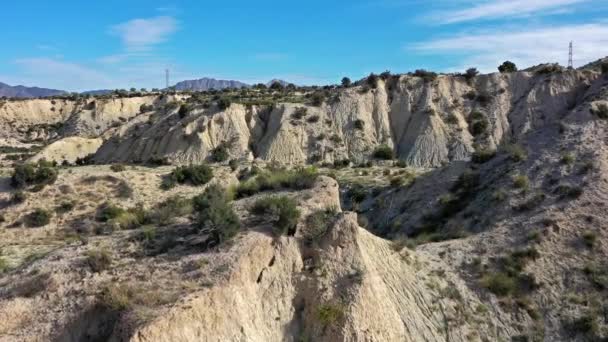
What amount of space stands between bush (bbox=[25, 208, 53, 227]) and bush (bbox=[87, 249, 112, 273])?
70.2 ft

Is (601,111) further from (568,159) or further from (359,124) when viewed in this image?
(359,124)

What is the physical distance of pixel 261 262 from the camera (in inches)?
690

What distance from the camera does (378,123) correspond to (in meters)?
59.0

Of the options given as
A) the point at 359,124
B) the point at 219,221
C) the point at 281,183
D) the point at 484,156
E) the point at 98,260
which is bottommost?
the point at 98,260

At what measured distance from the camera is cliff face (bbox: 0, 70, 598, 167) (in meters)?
54.2

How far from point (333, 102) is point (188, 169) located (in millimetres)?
21506

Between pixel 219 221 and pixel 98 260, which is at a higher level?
pixel 219 221

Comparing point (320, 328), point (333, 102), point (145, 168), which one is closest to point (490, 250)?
point (320, 328)

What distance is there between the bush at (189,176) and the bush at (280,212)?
23090 mm

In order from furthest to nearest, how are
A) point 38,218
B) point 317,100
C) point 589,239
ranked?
point 317,100 → point 38,218 → point 589,239

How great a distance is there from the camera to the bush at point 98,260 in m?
16.6

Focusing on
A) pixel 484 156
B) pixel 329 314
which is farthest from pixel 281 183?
pixel 484 156

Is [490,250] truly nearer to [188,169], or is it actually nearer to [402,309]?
[402,309]

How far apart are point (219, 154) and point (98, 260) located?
36.1 meters
